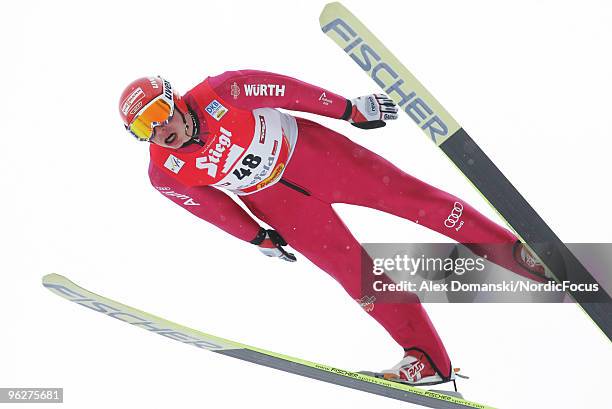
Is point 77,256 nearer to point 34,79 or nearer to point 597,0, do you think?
point 34,79

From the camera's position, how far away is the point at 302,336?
457 cm

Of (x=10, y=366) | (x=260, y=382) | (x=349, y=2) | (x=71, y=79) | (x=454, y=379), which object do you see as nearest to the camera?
(x=454, y=379)

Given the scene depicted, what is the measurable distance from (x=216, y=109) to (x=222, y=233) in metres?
1.57

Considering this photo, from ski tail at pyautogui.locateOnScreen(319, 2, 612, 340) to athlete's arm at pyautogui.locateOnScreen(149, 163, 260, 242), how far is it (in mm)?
1095

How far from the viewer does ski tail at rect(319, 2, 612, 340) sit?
310cm

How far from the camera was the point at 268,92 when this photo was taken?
3656mm

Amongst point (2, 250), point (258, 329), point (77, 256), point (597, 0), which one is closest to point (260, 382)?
point (258, 329)

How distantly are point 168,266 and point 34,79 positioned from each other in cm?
170

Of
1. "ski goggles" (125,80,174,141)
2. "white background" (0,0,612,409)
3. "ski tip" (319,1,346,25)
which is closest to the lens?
"ski tip" (319,1,346,25)

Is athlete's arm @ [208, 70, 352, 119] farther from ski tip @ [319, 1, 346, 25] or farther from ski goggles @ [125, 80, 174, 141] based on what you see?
ski tip @ [319, 1, 346, 25]

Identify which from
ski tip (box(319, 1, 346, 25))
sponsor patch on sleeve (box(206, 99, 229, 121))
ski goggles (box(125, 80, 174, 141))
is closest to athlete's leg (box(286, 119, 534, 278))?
sponsor patch on sleeve (box(206, 99, 229, 121))

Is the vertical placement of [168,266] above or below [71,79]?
below

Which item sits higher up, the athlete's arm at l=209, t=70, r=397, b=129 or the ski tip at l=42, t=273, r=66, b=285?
the athlete's arm at l=209, t=70, r=397, b=129

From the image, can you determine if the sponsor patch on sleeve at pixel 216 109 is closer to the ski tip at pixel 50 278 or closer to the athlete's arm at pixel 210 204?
the athlete's arm at pixel 210 204
